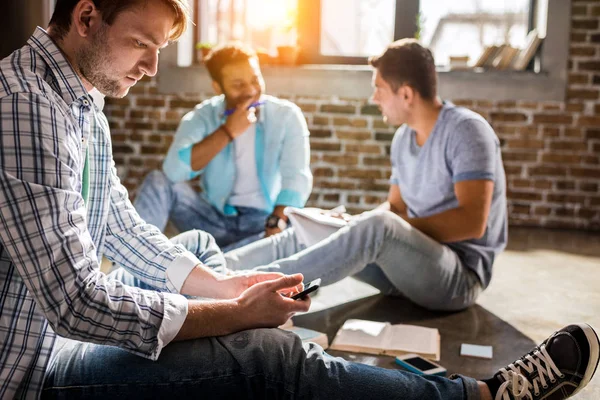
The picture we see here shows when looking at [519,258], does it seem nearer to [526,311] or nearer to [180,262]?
[526,311]

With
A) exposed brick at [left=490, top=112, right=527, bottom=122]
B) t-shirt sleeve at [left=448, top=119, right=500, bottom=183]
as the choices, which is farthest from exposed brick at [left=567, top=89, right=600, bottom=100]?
t-shirt sleeve at [left=448, top=119, right=500, bottom=183]

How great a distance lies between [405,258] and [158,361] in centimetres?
119

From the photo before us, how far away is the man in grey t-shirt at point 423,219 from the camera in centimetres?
218

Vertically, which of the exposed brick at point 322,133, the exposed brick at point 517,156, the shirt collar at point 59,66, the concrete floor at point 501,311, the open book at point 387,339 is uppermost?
the shirt collar at point 59,66

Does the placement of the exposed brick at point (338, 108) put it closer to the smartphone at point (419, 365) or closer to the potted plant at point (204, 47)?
the potted plant at point (204, 47)

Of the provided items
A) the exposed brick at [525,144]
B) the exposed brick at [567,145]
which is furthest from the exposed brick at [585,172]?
the exposed brick at [525,144]

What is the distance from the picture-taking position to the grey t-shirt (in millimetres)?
2281

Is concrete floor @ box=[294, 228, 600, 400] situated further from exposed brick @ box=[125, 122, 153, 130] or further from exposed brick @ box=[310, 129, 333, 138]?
exposed brick @ box=[125, 122, 153, 130]

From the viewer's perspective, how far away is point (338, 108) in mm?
4688

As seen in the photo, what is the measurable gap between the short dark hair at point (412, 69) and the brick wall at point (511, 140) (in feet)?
6.93

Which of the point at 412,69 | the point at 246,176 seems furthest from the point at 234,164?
the point at 412,69

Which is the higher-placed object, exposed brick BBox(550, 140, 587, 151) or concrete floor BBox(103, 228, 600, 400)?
exposed brick BBox(550, 140, 587, 151)

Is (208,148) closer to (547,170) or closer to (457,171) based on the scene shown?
(457,171)

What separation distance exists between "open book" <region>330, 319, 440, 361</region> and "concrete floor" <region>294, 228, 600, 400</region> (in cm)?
3
